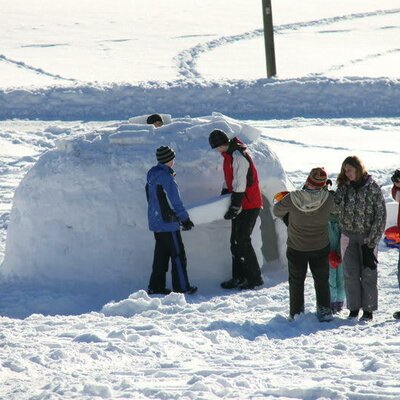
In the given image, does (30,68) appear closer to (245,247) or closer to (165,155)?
(245,247)

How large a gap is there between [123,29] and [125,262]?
21938 mm

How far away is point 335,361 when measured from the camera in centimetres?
606

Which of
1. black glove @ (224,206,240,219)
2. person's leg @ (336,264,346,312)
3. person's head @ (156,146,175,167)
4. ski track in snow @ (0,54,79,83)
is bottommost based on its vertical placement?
person's leg @ (336,264,346,312)

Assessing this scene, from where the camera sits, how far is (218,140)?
28.6ft

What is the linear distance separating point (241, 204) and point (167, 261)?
2.57 feet

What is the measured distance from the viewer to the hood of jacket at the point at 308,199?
7.33 meters

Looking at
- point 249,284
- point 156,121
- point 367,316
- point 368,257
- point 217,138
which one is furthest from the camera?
point 156,121

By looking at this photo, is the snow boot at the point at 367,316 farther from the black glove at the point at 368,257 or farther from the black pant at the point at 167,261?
the black pant at the point at 167,261

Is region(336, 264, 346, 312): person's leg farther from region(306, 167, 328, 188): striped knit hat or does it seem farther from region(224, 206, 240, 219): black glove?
region(224, 206, 240, 219): black glove

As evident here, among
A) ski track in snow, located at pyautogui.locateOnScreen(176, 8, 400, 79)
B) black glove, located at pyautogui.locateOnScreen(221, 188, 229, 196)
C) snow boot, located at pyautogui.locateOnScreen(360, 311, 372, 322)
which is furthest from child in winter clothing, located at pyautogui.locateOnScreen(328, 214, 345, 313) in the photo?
ski track in snow, located at pyautogui.locateOnScreen(176, 8, 400, 79)

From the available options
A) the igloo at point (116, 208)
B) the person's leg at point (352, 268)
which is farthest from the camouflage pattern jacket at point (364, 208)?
the igloo at point (116, 208)

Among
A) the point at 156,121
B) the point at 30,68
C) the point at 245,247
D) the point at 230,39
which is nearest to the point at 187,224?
the point at 245,247

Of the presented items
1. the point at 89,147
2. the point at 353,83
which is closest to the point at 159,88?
the point at 353,83

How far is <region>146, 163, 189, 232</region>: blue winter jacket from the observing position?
8.55 m
